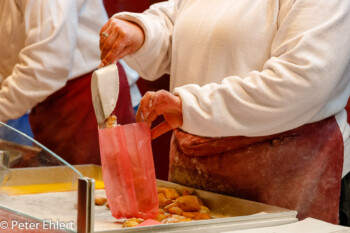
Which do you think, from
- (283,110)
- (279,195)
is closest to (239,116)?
(283,110)

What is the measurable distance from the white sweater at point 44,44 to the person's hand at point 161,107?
127 centimetres

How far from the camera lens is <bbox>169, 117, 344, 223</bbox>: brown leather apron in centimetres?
127

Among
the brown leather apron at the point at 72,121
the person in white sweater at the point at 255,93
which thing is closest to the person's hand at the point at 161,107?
the person in white sweater at the point at 255,93

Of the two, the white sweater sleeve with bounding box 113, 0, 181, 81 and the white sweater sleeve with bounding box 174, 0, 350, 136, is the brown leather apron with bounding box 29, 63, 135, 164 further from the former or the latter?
the white sweater sleeve with bounding box 174, 0, 350, 136

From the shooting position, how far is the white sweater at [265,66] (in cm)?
113

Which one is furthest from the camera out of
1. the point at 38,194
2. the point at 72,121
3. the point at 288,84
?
the point at 72,121

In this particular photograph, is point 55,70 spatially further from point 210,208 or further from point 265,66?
point 265,66

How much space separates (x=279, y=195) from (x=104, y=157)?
0.42 metres

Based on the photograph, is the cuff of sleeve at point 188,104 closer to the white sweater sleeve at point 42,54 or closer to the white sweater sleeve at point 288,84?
the white sweater sleeve at point 288,84

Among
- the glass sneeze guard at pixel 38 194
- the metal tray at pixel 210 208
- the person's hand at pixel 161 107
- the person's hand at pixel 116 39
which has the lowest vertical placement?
the metal tray at pixel 210 208

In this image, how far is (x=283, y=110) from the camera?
115 cm

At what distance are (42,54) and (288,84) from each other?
1.49m

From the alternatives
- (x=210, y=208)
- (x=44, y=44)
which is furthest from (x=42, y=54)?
(x=210, y=208)

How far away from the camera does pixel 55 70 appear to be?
93.5 inches
